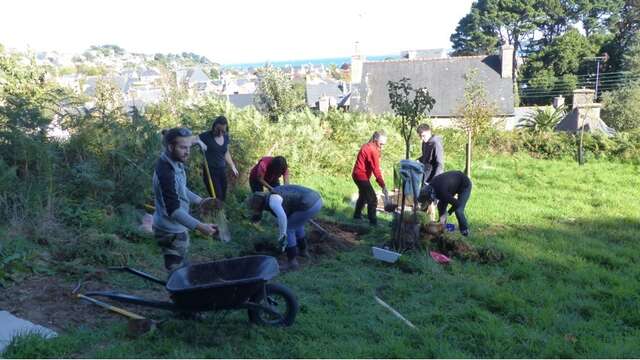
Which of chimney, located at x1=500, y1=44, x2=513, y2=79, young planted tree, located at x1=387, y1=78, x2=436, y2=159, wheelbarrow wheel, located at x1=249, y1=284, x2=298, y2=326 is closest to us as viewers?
wheelbarrow wheel, located at x1=249, y1=284, x2=298, y2=326

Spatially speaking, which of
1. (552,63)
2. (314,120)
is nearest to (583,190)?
(314,120)

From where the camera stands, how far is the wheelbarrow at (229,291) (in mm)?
3775

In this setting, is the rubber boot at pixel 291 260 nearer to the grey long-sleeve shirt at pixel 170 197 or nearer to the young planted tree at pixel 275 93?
the grey long-sleeve shirt at pixel 170 197

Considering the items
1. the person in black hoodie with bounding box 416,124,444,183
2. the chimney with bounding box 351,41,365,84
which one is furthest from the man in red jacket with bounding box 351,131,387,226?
the chimney with bounding box 351,41,365,84


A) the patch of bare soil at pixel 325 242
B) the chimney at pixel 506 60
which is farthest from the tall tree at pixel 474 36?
the patch of bare soil at pixel 325 242

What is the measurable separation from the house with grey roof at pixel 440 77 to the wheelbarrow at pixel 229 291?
28.8m

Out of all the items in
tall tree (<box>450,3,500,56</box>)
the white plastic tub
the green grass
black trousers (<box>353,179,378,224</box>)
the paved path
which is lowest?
the green grass

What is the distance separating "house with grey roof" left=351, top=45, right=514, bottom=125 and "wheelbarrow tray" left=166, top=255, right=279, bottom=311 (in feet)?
94.6

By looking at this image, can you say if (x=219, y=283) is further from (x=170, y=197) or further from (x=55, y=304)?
(x=55, y=304)

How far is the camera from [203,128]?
10.8m

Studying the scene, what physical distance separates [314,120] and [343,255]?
26.3 ft

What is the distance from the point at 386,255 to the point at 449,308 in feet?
4.85

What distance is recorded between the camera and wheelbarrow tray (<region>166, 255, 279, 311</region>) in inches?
148

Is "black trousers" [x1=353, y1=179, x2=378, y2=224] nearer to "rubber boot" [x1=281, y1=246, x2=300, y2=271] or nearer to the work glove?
"rubber boot" [x1=281, y1=246, x2=300, y2=271]
